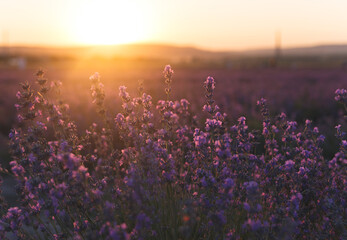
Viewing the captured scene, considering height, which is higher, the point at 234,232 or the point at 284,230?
the point at 284,230

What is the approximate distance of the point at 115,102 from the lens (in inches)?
315

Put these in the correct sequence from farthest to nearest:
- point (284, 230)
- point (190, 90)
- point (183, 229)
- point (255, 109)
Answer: point (190, 90)
point (255, 109)
point (284, 230)
point (183, 229)

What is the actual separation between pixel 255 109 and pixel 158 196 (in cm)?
583

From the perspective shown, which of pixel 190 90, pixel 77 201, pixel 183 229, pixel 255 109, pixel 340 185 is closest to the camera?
pixel 183 229

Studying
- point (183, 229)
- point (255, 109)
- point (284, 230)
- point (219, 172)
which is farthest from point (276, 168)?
point (255, 109)

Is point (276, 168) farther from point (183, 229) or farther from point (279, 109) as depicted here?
point (279, 109)

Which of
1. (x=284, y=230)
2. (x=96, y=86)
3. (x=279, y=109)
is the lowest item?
(x=279, y=109)

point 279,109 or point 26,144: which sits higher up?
point 26,144

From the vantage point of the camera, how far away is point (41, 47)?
610 feet

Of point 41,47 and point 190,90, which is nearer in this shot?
point 190,90

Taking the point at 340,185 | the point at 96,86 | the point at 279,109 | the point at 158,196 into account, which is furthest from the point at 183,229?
the point at 279,109

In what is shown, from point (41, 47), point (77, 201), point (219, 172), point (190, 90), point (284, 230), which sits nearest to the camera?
point (284, 230)

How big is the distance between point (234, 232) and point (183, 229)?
2.87 ft

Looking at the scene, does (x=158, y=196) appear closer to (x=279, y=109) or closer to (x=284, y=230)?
(x=284, y=230)
